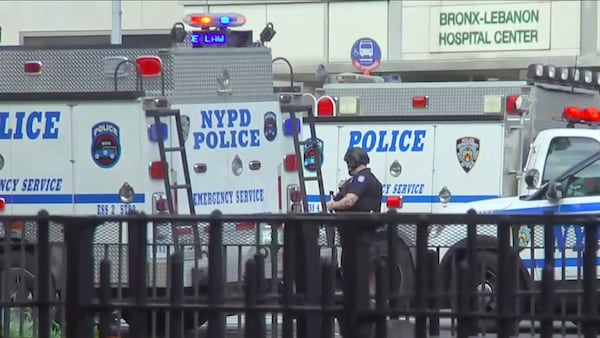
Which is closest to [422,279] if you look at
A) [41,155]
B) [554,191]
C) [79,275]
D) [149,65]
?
[79,275]

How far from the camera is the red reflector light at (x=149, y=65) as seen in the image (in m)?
11.3

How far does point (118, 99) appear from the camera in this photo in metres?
11.1

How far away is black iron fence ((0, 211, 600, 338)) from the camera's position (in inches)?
224

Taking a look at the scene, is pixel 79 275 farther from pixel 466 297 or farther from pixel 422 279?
pixel 466 297

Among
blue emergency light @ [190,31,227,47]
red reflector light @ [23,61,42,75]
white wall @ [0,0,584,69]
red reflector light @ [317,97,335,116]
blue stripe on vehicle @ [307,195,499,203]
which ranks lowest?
blue stripe on vehicle @ [307,195,499,203]

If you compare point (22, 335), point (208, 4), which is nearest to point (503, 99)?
point (22, 335)

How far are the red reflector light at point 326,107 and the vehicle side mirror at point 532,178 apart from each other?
3.46 m

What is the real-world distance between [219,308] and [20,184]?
5.80 meters

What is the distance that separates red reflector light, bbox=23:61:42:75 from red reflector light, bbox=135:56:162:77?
93 centimetres

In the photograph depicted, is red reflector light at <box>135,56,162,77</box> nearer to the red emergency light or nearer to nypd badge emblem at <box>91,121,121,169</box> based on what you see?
nypd badge emblem at <box>91,121,121,169</box>

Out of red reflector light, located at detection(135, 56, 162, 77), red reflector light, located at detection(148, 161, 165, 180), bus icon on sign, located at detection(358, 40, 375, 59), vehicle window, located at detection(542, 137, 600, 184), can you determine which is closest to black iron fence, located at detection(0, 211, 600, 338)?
red reflector light, located at detection(148, 161, 165, 180)

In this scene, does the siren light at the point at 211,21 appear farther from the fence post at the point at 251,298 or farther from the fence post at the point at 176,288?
the fence post at the point at 251,298

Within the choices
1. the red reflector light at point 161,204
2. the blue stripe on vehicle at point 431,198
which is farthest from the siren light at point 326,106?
the red reflector light at point 161,204

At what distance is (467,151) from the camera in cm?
1594
